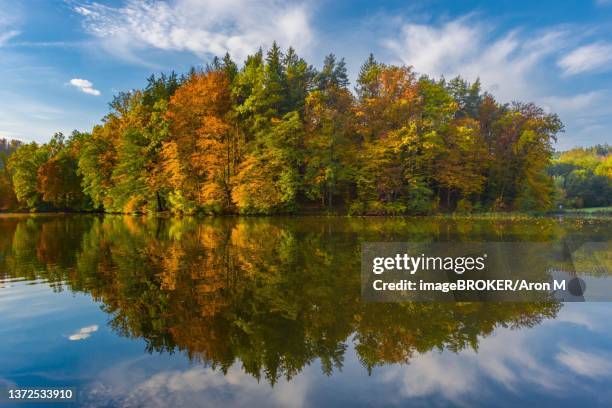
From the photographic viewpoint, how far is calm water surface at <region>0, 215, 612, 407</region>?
15.3 feet

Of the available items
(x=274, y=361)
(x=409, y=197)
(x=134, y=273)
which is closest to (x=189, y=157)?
(x=409, y=197)

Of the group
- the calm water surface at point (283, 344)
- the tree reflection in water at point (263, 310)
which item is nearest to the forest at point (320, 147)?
the tree reflection in water at point (263, 310)

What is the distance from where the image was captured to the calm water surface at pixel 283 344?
4.65 metres

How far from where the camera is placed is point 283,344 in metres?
5.93

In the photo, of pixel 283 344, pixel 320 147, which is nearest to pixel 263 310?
pixel 283 344

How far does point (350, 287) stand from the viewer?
9.27 m

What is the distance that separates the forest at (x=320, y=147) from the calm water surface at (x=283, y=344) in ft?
88.9

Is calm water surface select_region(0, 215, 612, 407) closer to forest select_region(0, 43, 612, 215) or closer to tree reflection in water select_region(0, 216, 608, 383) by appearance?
tree reflection in water select_region(0, 216, 608, 383)

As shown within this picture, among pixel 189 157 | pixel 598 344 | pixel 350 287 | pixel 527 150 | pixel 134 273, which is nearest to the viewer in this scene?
pixel 598 344

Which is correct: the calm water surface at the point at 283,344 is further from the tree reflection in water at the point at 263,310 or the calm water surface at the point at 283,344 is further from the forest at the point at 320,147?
the forest at the point at 320,147

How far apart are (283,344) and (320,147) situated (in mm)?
32648

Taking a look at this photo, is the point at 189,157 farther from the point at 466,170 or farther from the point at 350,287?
the point at 350,287

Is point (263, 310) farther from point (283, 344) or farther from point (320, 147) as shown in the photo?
point (320, 147)

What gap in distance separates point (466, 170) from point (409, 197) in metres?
7.51
